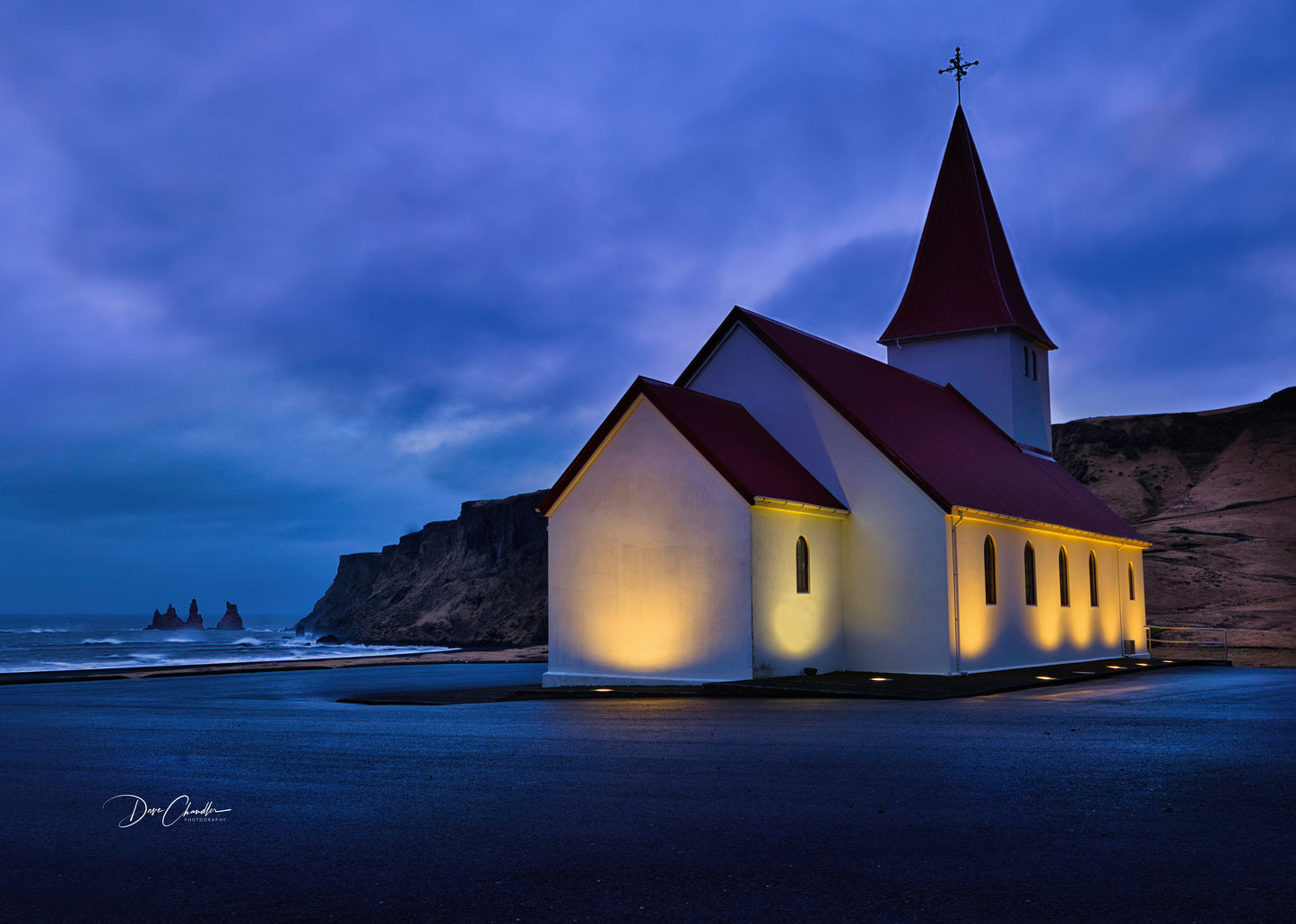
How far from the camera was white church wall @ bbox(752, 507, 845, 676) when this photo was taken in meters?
22.8

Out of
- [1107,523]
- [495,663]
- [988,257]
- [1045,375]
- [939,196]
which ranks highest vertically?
[939,196]

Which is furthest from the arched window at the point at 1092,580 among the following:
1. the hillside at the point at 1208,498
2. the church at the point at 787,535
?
the hillside at the point at 1208,498

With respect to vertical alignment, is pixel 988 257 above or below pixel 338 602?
above

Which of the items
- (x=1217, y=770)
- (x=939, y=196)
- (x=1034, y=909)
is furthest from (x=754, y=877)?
(x=939, y=196)

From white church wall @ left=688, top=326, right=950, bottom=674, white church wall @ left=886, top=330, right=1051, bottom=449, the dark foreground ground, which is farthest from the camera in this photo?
white church wall @ left=886, top=330, right=1051, bottom=449

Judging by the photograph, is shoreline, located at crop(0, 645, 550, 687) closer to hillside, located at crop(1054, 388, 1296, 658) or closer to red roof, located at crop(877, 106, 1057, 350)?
red roof, located at crop(877, 106, 1057, 350)

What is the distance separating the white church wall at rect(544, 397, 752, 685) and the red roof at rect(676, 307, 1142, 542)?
4476 millimetres

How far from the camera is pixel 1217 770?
988 cm

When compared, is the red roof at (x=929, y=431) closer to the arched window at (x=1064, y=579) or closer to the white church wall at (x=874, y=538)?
the white church wall at (x=874, y=538)

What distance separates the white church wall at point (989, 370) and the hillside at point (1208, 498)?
1730cm

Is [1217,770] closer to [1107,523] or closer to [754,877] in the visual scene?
[754,877]

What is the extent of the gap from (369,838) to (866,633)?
768 inches

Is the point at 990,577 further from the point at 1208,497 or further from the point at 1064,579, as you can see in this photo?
the point at 1208,497

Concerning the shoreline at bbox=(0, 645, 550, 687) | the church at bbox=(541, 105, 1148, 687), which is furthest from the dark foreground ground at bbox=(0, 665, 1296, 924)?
the shoreline at bbox=(0, 645, 550, 687)
